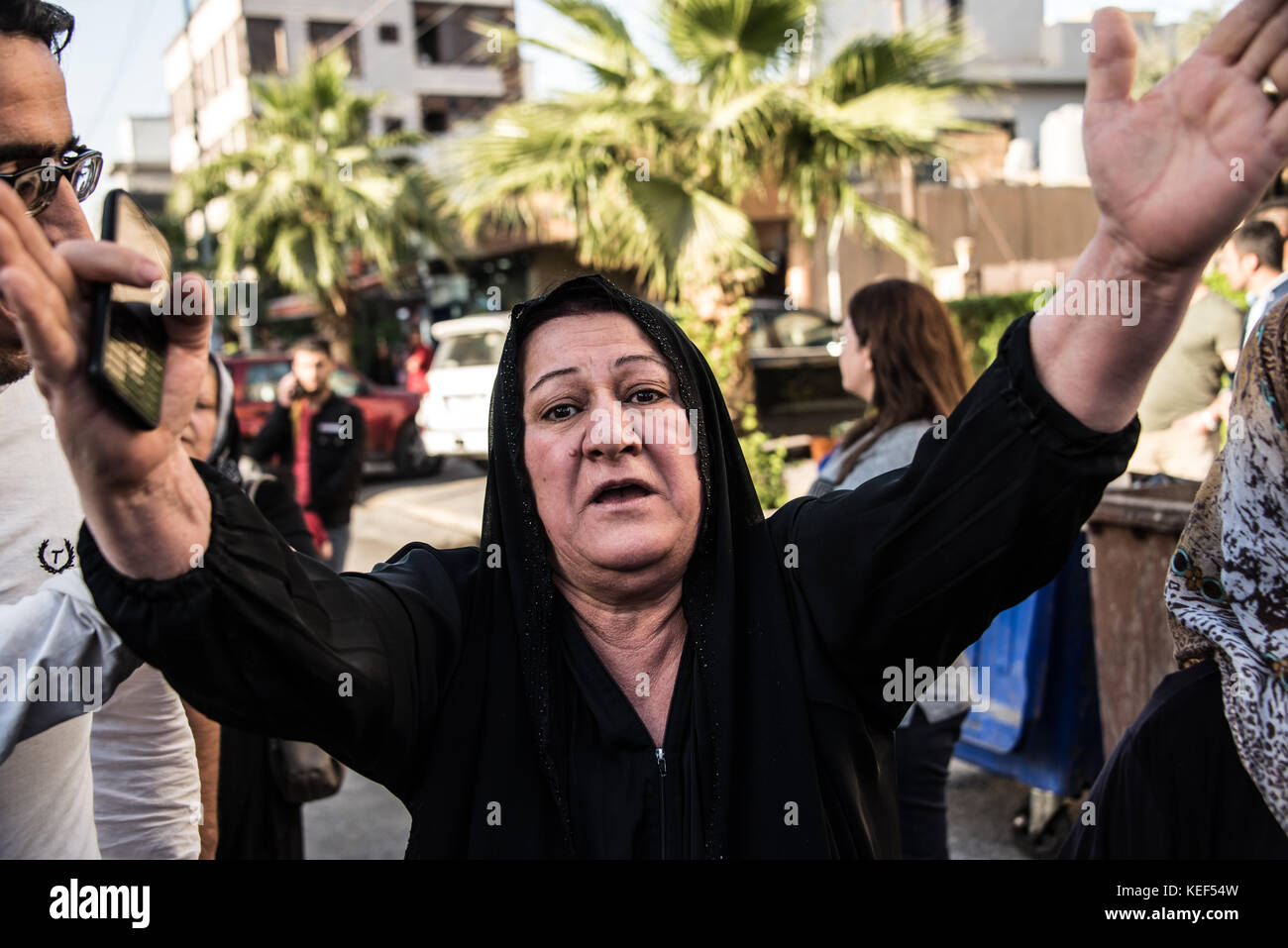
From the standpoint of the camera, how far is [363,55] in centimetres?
4272

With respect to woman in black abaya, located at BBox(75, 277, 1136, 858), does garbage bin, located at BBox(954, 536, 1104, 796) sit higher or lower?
lower

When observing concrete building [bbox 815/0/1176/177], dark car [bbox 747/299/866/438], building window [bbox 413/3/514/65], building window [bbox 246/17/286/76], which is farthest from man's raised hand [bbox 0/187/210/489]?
building window [bbox 413/3/514/65]

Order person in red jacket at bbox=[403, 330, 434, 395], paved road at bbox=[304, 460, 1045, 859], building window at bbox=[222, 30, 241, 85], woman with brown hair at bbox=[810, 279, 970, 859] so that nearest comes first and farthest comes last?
woman with brown hair at bbox=[810, 279, 970, 859] → paved road at bbox=[304, 460, 1045, 859] → person in red jacket at bbox=[403, 330, 434, 395] → building window at bbox=[222, 30, 241, 85]

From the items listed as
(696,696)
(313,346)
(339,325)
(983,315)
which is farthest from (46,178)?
(339,325)

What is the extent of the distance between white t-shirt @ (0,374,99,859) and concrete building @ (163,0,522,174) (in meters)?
36.6

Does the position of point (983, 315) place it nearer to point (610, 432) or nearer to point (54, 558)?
point (610, 432)

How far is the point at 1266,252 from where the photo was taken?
16.0ft

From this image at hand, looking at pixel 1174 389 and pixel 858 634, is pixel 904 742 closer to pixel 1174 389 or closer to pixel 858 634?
pixel 858 634

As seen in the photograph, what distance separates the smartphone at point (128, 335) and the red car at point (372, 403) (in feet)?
45.3

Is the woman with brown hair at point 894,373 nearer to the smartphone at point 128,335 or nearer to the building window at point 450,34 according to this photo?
the smartphone at point 128,335

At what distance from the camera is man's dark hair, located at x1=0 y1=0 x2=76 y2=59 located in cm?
145

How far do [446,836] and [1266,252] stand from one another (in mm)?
4758

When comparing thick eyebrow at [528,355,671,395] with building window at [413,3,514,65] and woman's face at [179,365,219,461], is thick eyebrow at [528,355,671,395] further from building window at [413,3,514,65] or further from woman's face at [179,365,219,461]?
building window at [413,3,514,65]

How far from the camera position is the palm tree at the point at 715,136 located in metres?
8.96
